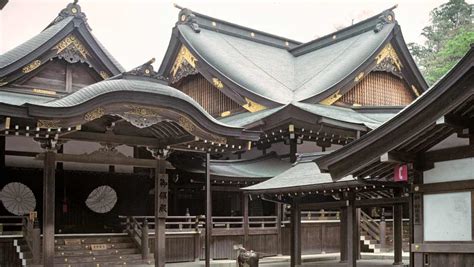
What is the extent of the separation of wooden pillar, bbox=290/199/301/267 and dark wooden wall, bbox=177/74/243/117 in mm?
7421

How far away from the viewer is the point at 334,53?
87.7 ft

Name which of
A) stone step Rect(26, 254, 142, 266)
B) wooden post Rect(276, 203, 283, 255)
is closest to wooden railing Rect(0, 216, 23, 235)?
stone step Rect(26, 254, 142, 266)

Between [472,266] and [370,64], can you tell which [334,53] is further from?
[472,266]

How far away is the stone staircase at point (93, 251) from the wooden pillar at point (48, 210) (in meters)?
1.90

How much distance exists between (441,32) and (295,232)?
36477mm

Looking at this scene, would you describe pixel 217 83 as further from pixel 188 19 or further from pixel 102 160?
pixel 102 160

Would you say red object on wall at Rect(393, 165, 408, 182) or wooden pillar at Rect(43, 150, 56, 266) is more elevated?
red object on wall at Rect(393, 165, 408, 182)

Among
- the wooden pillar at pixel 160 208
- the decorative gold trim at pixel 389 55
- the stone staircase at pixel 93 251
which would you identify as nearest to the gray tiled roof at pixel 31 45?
the stone staircase at pixel 93 251

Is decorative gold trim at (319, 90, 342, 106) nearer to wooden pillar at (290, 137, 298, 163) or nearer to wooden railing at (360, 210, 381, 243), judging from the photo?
wooden pillar at (290, 137, 298, 163)

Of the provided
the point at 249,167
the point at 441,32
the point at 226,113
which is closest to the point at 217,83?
the point at 226,113

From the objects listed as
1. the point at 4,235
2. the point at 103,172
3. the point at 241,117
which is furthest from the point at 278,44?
the point at 4,235

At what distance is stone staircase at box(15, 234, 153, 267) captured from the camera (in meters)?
A: 14.3

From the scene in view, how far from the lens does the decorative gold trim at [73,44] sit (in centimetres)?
1755

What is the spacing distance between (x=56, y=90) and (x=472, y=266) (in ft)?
43.6
